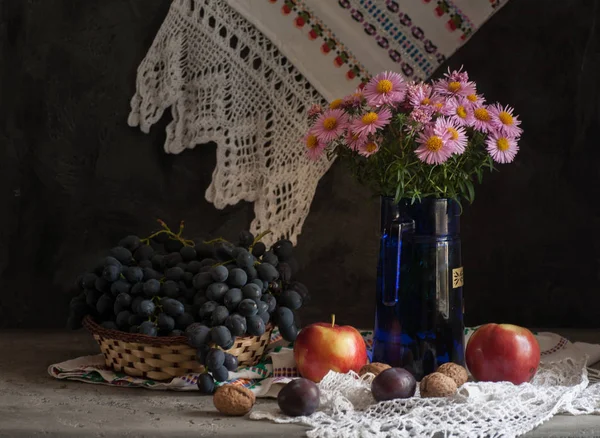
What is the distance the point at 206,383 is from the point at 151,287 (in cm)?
17

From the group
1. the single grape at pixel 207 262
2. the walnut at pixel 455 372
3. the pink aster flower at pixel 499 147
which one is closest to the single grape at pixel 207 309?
the single grape at pixel 207 262

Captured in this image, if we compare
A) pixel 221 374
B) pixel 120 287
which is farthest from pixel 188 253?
pixel 221 374

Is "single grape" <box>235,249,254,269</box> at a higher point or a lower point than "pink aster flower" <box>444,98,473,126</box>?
lower

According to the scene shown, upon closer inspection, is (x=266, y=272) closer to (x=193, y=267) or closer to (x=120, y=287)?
(x=193, y=267)

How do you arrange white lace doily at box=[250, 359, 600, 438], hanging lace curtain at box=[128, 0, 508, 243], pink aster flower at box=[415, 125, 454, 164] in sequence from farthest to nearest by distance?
hanging lace curtain at box=[128, 0, 508, 243] < pink aster flower at box=[415, 125, 454, 164] < white lace doily at box=[250, 359, 600, 438]

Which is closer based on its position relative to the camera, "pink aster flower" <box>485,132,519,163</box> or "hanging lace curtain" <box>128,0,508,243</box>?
"pink aster flower" <box>485,132,519,163</box>

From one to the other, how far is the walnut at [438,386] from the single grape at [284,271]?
1.02ft

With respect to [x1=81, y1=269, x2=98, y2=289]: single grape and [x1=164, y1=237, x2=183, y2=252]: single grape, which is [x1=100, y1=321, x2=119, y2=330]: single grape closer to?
[x1=81, y1=269, x2=98, y2=289]: single grape

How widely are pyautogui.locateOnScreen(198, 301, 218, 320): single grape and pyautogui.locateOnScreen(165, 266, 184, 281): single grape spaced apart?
9 cm

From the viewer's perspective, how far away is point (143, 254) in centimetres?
124

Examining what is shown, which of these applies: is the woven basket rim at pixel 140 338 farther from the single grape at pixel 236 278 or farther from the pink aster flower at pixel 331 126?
the pink aster flower at pixel 331 126

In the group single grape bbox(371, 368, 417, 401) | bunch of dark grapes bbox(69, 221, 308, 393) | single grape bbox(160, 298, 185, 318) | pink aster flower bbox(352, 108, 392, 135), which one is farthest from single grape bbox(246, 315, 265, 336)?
pink aster flower bbox(352, 108, 392, 135)

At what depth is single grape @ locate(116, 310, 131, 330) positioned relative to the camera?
1.16m

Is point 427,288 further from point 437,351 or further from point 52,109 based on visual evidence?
point 52,109
